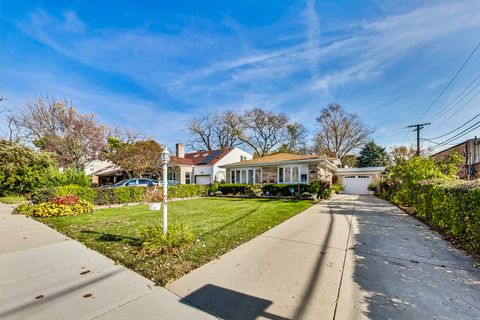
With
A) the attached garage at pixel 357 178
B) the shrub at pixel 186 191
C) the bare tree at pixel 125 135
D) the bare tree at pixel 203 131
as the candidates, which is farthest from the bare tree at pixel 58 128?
the attached garage at pixel 357 178

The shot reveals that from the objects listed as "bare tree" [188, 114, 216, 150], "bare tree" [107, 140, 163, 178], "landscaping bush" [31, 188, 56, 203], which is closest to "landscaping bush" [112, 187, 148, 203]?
"landscaping bush" [31, 188, 56, 203]

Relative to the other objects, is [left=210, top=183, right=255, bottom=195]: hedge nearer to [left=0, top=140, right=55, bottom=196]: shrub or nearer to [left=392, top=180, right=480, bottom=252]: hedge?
[left=392, top=180, right=480, bottom=252]: hedge

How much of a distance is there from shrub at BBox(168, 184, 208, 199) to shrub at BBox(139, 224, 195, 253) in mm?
12512

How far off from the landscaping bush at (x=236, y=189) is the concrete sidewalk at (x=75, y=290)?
48.2 feet

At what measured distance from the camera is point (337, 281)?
11.0 feet

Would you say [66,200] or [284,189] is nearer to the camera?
[66,200]

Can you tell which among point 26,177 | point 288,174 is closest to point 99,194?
point 26,177

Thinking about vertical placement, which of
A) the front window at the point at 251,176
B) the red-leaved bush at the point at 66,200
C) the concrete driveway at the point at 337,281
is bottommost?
the concrete driveway at the point at 337,281

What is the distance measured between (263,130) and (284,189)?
21.3 metres

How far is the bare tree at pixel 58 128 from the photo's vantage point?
18.6 metres

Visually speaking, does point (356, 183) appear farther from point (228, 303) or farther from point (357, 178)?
point (228, 303)

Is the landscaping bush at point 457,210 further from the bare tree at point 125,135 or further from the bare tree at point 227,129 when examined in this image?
the bare tree at point 227,129

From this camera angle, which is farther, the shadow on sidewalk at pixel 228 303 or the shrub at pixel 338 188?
the shrub at pixel 338 188

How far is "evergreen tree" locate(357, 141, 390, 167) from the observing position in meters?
36.1
